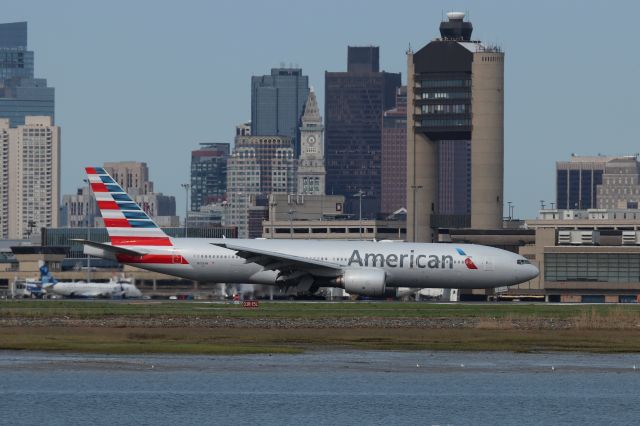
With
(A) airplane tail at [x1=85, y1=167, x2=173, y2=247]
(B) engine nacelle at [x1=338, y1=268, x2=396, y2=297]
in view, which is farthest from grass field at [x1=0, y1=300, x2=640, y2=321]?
(A) airplane tail at [x1=85, y1=167, x2=173, y2=247]

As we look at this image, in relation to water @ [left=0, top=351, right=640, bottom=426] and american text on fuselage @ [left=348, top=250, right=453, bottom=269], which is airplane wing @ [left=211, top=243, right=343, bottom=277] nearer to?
american text on fuselage @ [left=348, top=250, right=453, bottom=269]

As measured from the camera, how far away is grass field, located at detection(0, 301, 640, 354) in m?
73.8

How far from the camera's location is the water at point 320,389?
52.0 meters

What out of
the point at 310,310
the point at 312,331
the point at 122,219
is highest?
the point at 122,219

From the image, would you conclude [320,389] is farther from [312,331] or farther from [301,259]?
[301,259]

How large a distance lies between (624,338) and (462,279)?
31706mm

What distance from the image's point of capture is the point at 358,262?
109312mm

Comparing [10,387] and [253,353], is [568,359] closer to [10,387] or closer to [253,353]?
[253,353]

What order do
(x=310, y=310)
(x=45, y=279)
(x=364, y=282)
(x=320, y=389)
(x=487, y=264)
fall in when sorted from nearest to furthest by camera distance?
(x=320, y=389), (x=310, y=310), (x=364, y=282), (x=487, y=264), (x=45, y=279)

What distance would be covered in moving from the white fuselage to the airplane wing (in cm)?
48

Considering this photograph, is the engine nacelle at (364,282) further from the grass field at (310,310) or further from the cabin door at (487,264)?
the cabin door at (487,264)

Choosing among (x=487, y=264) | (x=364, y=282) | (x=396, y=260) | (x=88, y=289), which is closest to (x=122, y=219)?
(x=364, y=282)

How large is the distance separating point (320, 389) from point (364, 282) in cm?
4872

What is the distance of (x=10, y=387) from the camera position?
188ft
